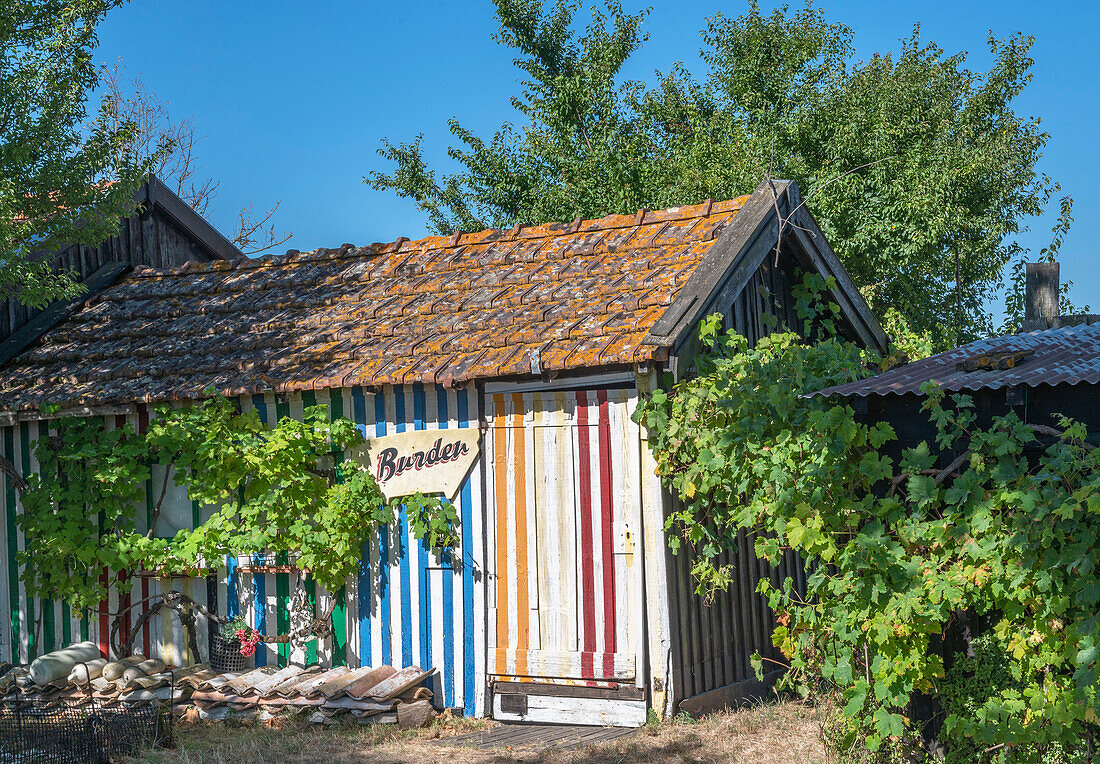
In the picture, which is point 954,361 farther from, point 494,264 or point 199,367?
point 199,367

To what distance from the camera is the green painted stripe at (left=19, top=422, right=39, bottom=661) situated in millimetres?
10664

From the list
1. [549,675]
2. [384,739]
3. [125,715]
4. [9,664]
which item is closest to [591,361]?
[549,675]

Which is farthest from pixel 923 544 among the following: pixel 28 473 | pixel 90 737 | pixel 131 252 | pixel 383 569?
pixel 131 252

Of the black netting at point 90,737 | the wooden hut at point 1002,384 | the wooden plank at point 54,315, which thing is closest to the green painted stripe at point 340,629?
the black netting at point 90,737

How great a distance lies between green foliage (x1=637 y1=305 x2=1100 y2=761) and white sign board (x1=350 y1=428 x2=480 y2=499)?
8.09 feet

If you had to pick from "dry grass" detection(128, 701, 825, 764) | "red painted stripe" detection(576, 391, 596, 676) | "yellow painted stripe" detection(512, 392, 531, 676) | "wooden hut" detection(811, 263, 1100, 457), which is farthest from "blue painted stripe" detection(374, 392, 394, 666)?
"wooden hut" detection(811, 263, 1100, 457)

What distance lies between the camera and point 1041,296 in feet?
28.1

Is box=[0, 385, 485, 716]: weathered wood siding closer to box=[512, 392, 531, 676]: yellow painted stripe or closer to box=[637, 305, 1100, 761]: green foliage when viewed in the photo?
box=[512, 392, 531, 676]: yellow painted stripe

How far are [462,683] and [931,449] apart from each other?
14.4 ft

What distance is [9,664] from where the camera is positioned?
1056cm

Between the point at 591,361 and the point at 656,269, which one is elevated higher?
the point at 656,269

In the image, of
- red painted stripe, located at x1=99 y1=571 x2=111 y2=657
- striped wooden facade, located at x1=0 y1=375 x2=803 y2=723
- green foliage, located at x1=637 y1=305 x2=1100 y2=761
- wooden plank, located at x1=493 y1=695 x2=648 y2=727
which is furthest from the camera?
red painted stripe, located at x1=99 y1=571 x2=111 y2=657

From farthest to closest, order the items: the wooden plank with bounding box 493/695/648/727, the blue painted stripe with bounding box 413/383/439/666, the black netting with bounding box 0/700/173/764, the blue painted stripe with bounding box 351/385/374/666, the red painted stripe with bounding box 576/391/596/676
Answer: the blue painted stripe with bounding box 351/385/374/666 < the blue painted stripe with bounding box 413/383/439/666 < the red painted stripe with bounding box 576/391/596/676 < the wooden plank with bounding box 493/695/648/727 < the black netting with bounding box 0/700/173/764

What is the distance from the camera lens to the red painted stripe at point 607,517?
8.22 metres
